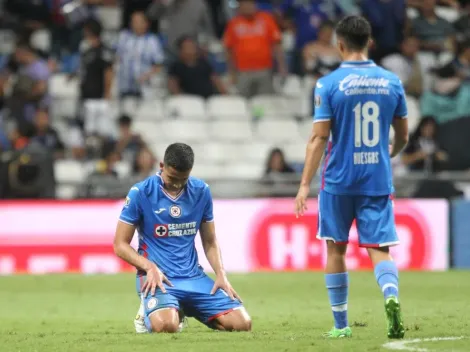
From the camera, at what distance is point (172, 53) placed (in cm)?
1972

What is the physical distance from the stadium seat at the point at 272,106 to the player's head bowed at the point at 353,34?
11.3 meters

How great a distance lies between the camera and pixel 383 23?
19.8 meters

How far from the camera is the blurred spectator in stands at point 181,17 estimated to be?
63.9ft

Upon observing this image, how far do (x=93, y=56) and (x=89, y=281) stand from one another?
486 cm

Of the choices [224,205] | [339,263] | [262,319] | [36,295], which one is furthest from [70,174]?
[339,263]

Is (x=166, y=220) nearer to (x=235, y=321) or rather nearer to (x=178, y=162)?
(x=178, y=162)

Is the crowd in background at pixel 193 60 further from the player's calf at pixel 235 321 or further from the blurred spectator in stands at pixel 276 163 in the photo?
the player's calf at pixel 235 321

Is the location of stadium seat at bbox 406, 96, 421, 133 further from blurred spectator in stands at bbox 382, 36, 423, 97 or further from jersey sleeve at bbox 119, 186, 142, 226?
jersey sleeve at bbox 119, 186, 142, 226

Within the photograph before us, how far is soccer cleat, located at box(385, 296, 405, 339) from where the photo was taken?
24.5ft

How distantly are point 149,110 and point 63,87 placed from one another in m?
1.49

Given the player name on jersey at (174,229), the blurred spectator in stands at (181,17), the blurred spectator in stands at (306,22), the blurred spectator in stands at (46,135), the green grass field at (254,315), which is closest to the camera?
the green grass field at (254,315)

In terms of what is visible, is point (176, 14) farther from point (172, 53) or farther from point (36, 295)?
point (36, 295)

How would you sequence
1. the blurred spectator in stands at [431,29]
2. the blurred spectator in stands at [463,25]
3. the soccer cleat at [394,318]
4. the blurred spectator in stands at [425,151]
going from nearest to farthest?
1. the soccer cleat at [394,318]
2. the blurred spectator in stands at [425,151]
3. the blurred spectator in stands at [431,29]
4. the blurred spectator in stands at [463,25]

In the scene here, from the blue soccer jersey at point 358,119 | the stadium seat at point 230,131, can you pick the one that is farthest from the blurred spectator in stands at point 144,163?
the blue soccer jersey at point 358,119
